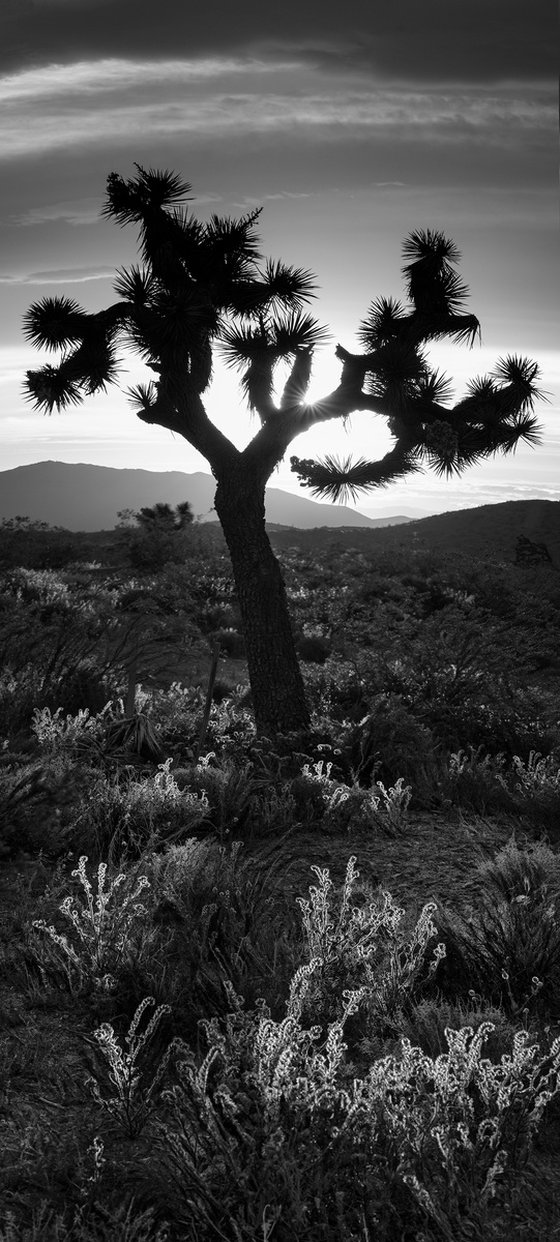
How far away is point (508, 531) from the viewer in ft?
170

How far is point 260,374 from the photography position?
33.8 feet

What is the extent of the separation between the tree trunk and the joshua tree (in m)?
0.01

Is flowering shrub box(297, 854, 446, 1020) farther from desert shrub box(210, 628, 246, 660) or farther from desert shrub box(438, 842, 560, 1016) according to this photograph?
desert shrub box(210, 628, 246, 660)

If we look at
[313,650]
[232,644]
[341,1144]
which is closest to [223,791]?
[341,1144]

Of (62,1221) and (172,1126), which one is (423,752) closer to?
(172,1126)

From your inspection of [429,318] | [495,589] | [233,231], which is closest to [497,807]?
[429,318]

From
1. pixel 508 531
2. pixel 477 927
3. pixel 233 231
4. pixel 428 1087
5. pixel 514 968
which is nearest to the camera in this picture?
pixel 428 1087

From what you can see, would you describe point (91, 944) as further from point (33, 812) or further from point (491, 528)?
point (491, 528)

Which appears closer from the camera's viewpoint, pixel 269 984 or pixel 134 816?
pixel 269 984

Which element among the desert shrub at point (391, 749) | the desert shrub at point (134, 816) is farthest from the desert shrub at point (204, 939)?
the desert shrub at point (391, 749)

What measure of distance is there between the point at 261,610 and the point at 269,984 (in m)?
6.05

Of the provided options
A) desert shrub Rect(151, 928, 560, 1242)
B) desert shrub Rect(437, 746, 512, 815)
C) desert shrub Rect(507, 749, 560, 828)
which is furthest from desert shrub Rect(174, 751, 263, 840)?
desert shrub Rect(151, 928, 560, 1242)

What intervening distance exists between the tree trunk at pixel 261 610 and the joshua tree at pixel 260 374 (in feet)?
0.04

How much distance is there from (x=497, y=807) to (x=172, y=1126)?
180 inches
